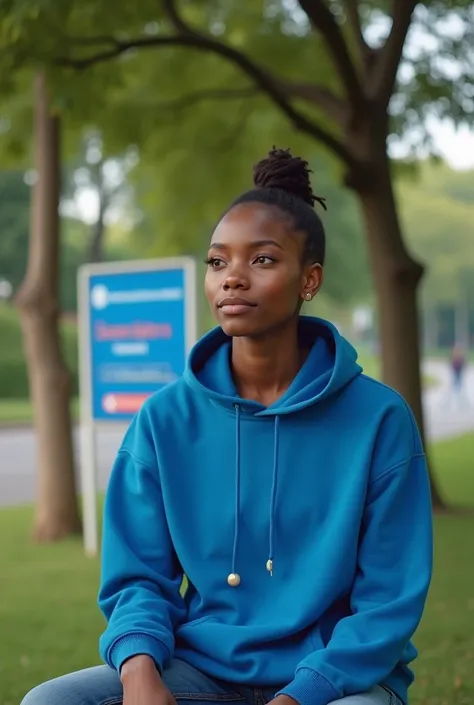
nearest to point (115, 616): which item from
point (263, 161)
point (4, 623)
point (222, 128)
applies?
point (263, 161)

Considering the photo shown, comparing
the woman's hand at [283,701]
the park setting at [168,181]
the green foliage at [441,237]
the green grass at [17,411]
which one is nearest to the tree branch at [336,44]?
the park setting at [168,181]

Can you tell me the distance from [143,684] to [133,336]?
20.9 ft

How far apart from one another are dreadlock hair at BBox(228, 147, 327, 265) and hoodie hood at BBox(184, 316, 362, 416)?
0.60 feet

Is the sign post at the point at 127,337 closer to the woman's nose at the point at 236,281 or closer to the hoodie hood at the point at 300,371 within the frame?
the hoodie hood at the point at 300,371

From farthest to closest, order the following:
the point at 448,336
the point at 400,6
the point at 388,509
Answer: the point at 448,336 → the point at 400,6 → the point at 388,509

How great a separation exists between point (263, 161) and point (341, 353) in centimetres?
48

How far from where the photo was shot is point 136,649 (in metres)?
2.15

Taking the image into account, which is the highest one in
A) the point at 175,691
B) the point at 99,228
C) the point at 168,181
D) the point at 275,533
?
the point at 99,228

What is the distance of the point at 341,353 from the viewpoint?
237 cm

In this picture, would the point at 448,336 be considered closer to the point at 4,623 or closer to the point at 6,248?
the point at 6,248

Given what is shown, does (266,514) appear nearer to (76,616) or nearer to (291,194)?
(291,194)

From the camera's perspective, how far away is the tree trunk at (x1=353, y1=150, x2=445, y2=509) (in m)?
9.28

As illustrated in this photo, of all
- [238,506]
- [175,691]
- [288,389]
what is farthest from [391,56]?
[175,691]

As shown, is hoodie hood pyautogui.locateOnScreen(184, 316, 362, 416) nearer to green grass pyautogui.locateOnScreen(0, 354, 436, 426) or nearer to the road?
the road
